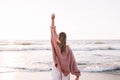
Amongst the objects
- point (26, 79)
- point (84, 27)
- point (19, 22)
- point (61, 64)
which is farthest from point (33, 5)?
point (61, 64)

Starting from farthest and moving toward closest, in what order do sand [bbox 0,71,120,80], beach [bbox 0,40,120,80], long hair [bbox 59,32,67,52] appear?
→ beach [bbox 0,40,120,80]
sand [bbox 0,71,120,80]
long hair [bbox 59,32,67,52]

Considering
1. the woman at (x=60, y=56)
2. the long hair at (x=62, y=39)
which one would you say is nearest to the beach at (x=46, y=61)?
the woman at (x=60, y=56)

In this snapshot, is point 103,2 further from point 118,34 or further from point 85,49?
point 85,49

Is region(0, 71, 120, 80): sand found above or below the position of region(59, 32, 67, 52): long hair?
below

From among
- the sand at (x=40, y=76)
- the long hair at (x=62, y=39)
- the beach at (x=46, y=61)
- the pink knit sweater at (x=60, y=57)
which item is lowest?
the beach at (x=46, y=61)

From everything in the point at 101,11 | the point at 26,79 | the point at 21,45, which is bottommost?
the point at 21,45

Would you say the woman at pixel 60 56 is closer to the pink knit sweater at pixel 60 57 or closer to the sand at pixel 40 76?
the pink knit sweater at pixel 60 57

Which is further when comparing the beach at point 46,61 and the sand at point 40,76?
the beach at point 46,61

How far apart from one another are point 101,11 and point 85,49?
3790mm

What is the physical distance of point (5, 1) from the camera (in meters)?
11.3

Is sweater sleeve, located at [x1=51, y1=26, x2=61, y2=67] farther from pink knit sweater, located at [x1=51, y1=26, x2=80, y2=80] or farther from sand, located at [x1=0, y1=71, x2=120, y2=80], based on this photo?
sand, located at [x1=0, y1=71, x2=120, y2=80]

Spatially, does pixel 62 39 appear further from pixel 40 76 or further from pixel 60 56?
pixel 40 76

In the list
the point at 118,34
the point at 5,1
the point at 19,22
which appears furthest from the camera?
the point at 118,34

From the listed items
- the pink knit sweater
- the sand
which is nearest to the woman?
the pink knit sweater
